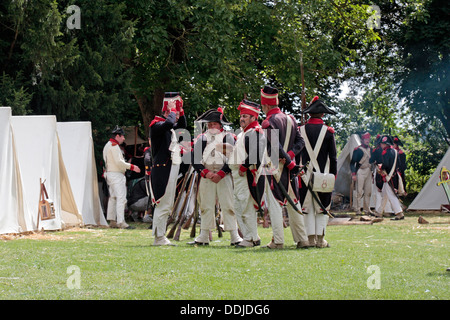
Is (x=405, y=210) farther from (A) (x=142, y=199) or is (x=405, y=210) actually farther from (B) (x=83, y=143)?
(B) (x=83, y=143)

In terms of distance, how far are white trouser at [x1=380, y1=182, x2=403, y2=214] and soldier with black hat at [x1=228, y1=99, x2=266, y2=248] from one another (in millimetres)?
8330

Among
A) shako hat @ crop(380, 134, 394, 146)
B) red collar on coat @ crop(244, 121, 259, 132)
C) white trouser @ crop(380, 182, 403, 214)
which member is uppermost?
shako hat @ crop(380, 134, 394, 146)

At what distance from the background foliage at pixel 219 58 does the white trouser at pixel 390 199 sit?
4.61m

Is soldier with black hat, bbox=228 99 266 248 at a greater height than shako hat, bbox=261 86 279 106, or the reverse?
shako hat, bbox=261 86 279 106

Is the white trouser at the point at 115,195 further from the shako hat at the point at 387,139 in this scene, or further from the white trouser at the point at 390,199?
the shako hat at the point at 387,139

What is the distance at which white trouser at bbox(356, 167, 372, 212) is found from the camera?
19.9 metres

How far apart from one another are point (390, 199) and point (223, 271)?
36.8 ft

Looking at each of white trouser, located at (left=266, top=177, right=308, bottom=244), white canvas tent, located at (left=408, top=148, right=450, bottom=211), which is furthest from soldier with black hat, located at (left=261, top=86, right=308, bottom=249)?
white canvas tent, located at (left=408, top=148, right=450, bottom=211)

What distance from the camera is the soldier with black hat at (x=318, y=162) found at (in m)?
9.47

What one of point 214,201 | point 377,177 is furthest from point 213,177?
point 377,177

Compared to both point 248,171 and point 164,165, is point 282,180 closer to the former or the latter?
point 248,171

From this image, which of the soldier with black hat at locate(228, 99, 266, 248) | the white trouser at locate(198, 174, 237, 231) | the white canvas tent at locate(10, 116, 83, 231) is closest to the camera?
the soldier with black hat at locate(228, 99, 266, 248)

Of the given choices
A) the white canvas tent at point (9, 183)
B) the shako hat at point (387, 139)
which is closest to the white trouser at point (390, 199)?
the shako hat at point (387, 139)

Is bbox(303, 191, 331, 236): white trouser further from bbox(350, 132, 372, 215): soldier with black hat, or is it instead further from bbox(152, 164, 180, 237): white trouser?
bbox(350, 132, 372, 215): soldier with black hat
